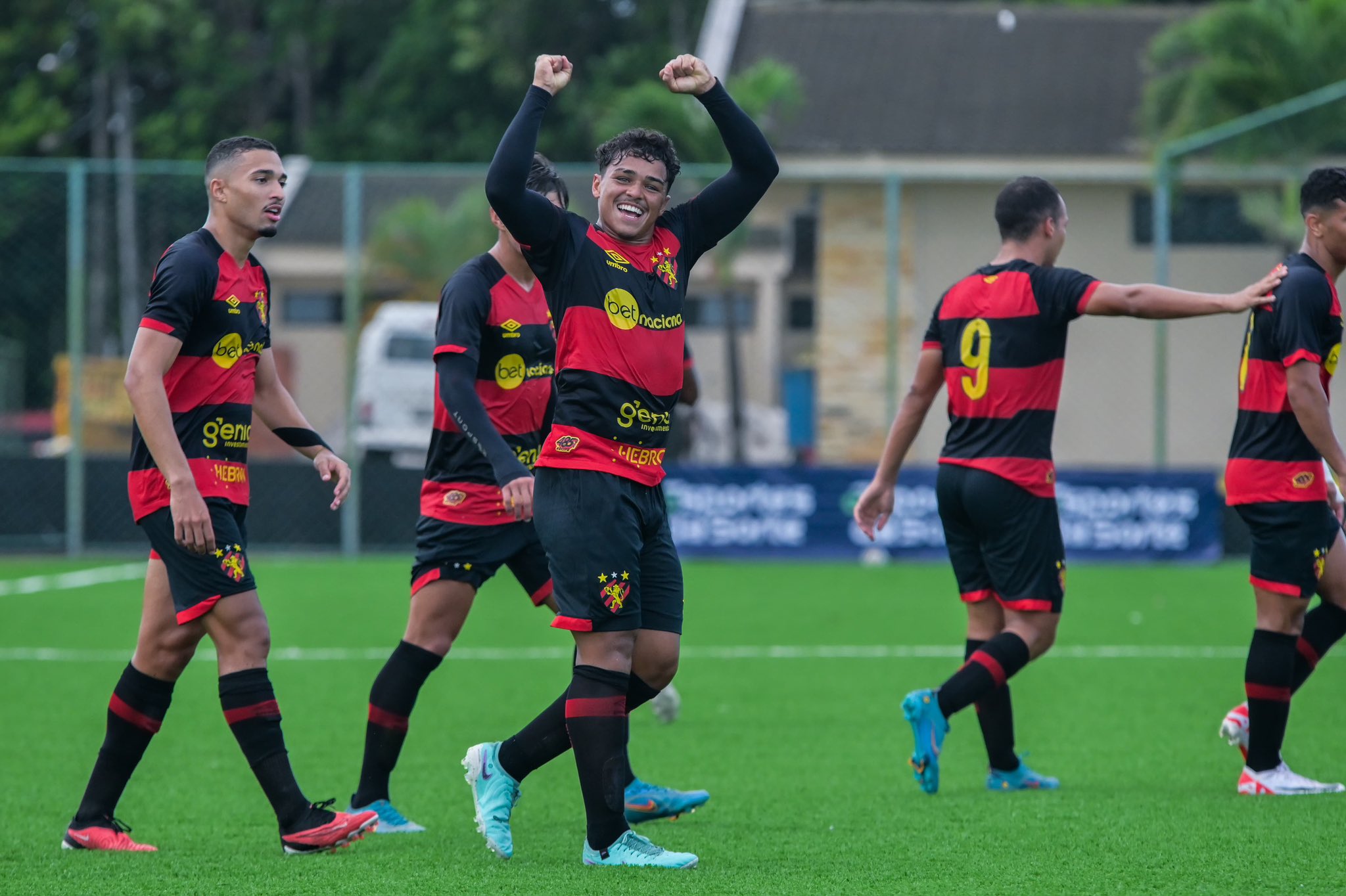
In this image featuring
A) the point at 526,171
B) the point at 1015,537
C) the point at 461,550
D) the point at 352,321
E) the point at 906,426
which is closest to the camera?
the point at 526,171

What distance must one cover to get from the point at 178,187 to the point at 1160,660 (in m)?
12.7

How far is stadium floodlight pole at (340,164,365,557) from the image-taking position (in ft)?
48.4

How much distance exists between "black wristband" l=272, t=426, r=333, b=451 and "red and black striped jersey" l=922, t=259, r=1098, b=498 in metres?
2.23

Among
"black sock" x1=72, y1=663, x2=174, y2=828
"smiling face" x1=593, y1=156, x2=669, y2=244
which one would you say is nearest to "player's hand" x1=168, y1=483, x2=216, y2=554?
"black sock" x1=72, y1=663, x2=174, y2=828

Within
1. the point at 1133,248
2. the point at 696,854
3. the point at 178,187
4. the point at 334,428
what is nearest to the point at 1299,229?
the point at 1133,248

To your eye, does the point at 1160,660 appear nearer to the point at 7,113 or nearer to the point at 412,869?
the point at 412,869

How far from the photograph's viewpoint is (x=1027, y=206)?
5.58 meters

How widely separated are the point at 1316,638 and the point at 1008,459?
133 centimetres

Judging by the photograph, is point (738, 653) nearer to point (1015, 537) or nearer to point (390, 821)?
point (1015, 537)

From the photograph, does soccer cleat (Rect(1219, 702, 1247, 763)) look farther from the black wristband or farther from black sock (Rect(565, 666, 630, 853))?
the black wristband

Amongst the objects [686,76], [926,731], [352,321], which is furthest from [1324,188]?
[352,321]

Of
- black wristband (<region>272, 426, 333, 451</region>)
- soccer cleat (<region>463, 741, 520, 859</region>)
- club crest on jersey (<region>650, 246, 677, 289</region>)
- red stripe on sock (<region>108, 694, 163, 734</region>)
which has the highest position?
club crest on jersey (<region>650, 246, 677, 289</region>)

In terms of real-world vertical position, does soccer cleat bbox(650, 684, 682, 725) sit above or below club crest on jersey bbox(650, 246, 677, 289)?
below

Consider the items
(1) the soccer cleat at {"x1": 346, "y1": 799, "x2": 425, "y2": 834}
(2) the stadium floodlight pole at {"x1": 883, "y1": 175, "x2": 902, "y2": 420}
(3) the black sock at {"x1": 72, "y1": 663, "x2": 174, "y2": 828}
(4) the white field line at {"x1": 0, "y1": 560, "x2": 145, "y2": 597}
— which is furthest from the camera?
(2) the stadium floodlight pole at {"x1": 883, "y1": 175, "x2": 902, "y2": 420}
